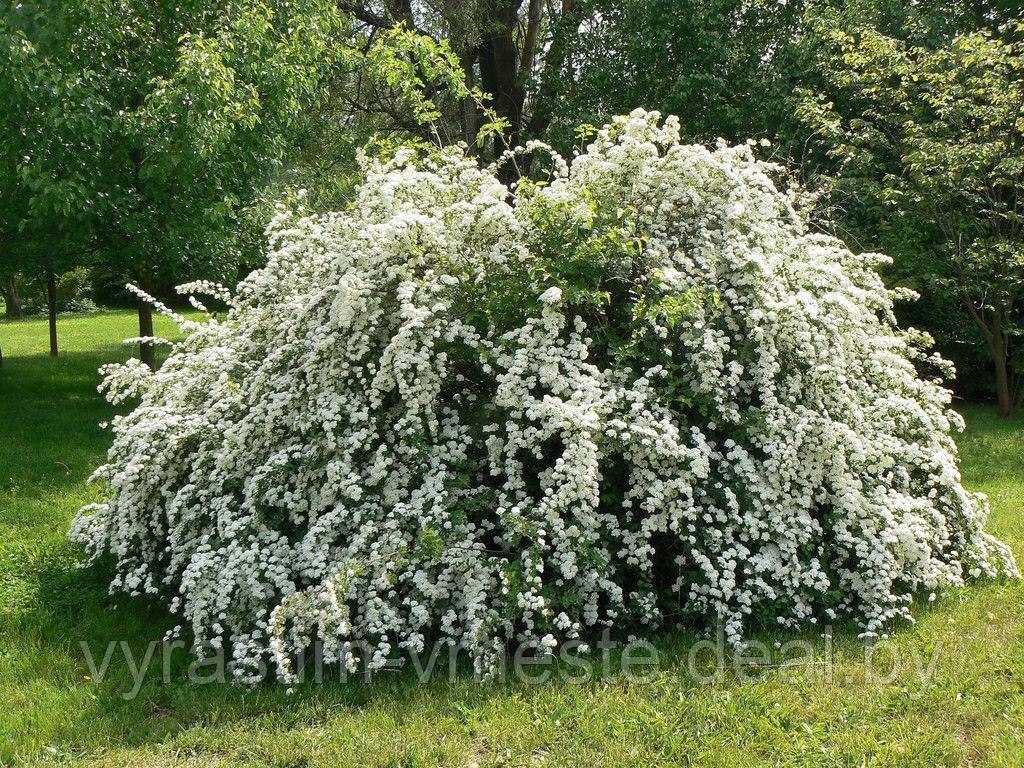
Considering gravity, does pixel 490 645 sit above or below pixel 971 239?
below

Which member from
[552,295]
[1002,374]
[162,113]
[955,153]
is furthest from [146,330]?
[1002,374]

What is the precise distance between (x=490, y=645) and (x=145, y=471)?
2.43m

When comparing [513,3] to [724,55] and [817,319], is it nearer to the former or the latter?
[724,55]

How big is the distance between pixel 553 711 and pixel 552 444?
151 centimetres

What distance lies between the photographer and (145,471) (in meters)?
Result: 5.09

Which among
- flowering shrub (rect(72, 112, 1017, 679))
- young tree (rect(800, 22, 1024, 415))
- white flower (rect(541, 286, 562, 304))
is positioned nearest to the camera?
flowering shrub (rect(72, 112, 1017, 679))

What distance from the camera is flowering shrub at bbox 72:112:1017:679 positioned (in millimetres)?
4180

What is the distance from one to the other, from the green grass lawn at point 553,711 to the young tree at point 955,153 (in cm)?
666

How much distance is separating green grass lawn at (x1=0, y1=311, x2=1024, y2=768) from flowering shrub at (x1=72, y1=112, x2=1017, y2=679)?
24cm

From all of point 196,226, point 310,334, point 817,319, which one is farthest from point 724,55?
point 310,334

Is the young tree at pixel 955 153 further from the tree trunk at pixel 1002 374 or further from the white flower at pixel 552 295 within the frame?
the white flower at pixel 552 295

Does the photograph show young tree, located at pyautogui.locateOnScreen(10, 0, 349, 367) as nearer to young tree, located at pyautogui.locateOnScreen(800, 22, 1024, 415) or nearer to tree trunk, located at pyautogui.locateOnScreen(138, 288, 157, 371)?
tree trunk, located at pyautogui.locateOnScreen(138, 288, 157, 371)

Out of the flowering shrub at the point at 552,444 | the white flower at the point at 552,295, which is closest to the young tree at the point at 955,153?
the flowering shrub at the point at 552,444

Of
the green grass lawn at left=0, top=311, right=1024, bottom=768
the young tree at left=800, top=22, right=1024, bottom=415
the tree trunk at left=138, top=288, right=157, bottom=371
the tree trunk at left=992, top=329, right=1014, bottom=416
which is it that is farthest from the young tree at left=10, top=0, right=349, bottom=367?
the tree trunk at left=992, top=329, right=1014, bottom=416
